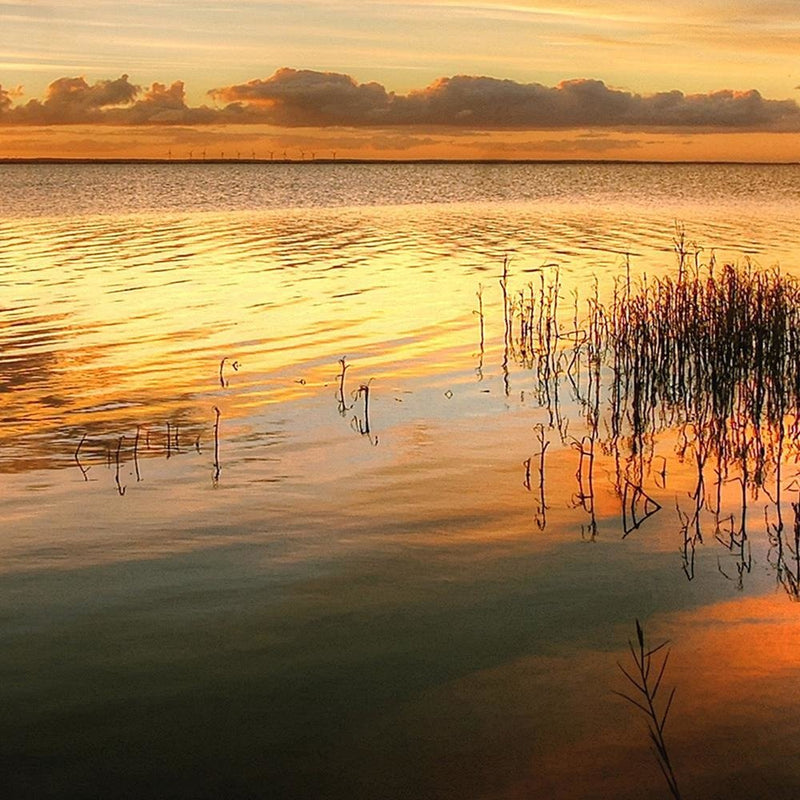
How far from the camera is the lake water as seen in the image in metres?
6.40

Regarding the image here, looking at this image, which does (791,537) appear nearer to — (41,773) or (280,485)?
(280,485)

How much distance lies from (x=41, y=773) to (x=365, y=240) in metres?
42.5

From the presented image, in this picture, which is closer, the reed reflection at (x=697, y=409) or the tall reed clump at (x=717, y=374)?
the reed reflection at (x=697, y=409)

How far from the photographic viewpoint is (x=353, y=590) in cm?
893

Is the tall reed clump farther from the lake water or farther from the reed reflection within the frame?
the lake water

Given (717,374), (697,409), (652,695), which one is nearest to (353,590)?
(652,695)

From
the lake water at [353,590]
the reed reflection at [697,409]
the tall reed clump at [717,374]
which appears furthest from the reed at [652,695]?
the tall reed clump at [717,374]

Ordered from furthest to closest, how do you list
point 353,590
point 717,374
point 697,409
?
point 717,374
point 697,409
point 353,590

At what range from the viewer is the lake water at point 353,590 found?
6402mm

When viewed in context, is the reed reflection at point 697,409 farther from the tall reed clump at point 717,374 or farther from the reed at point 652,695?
the reed at point 652,695

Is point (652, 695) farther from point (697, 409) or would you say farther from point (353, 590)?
point (697, 409)

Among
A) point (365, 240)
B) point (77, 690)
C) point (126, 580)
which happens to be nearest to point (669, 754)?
point (77, 690)

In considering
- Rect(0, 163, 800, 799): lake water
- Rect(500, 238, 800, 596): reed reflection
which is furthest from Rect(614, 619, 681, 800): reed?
Rect(500, 238, 800, 596): reed reflection

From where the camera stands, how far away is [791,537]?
972 cm
